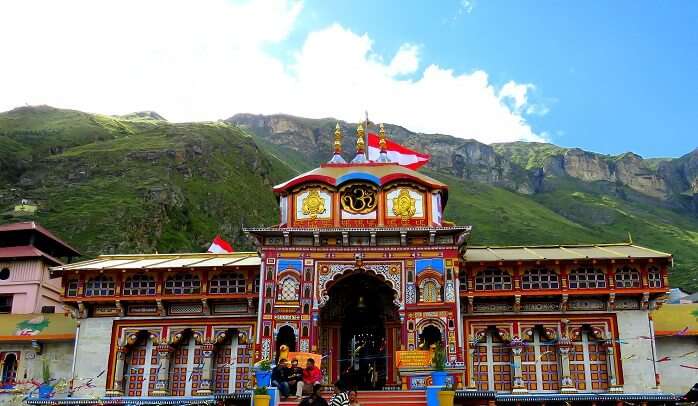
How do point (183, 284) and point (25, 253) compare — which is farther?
point (25, 253)

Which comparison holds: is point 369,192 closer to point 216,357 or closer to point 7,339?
point 216,357

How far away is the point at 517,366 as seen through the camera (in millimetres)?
32500

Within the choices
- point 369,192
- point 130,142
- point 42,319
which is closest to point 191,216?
point 130,142

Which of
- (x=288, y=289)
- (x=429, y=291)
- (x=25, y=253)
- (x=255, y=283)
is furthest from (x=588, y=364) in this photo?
(x=25, y=253)

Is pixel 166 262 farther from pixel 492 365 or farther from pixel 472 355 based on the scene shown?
pixel 492 365

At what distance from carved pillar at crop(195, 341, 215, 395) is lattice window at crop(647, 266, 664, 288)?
832 inches

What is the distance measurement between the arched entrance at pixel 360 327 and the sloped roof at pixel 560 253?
484cm

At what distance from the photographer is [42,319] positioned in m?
37.3

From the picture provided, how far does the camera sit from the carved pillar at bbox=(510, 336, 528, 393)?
32.1m

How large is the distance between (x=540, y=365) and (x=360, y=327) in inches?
347

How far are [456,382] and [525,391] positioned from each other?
206 inches

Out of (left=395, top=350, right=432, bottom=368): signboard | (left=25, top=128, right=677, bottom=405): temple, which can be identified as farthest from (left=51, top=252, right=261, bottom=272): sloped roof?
(left=395, top=350, right=432, bottom=368): signboard

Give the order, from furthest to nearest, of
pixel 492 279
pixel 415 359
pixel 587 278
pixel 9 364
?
pixel 9 364, pixel 492 279, pixel 587 278, pixel 415 359

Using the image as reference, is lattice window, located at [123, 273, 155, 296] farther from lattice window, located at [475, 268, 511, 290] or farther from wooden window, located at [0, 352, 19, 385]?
lattice window, located at [475, 268, 511, 290]
